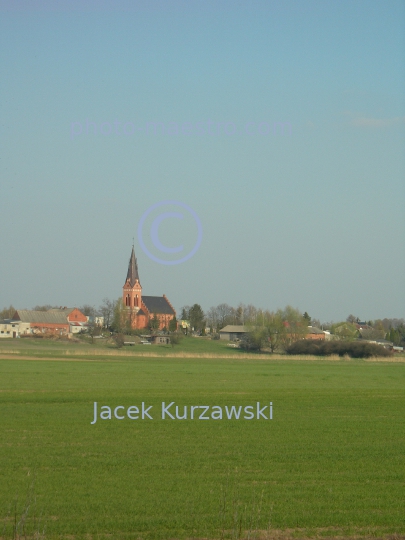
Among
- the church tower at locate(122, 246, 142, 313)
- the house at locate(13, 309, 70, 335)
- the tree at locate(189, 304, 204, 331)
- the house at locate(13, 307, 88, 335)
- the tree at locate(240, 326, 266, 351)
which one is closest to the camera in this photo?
the tree at locate(240, 326, 266, 351)

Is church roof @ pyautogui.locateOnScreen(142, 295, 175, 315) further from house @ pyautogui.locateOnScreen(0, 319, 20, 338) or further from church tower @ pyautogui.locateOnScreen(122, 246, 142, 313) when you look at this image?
house @ pyautogui.locateOnScreen(0, 319, 20, 338)

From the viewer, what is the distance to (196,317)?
518ft

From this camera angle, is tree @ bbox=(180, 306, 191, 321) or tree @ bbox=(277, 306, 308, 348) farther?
tree @ bbox=(180, 306, 191, 321)

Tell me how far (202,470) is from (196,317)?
5644 inches

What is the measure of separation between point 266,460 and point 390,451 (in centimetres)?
356

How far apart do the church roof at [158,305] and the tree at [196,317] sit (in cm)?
1111

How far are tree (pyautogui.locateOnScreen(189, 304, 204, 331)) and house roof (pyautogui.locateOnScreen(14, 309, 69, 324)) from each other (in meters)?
27.5

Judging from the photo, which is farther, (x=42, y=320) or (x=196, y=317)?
(x=196, y=317)

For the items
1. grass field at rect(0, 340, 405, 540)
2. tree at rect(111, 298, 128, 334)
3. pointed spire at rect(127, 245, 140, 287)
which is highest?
pointed spire at rect(127, 245, 140, 287)

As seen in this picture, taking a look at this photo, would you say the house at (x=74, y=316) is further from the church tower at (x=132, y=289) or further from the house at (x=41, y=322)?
the church tower at (x=132, y=289)

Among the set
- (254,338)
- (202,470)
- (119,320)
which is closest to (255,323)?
(254,338)

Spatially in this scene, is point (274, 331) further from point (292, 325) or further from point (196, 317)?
point (196, 317)

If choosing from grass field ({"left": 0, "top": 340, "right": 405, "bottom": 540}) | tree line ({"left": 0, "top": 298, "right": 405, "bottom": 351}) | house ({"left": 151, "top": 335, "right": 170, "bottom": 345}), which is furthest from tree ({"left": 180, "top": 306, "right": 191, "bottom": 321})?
grass field ({"left": 0, "top": 340, "right": 405, "bottom": 540})

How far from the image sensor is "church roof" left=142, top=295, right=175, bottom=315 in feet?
559
